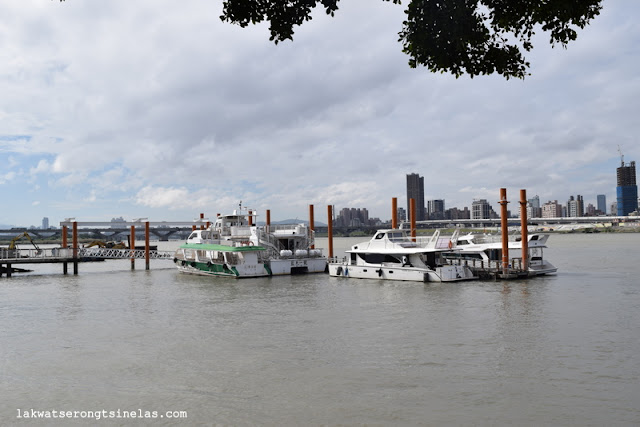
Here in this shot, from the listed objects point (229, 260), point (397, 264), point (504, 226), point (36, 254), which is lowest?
point (397, 264)

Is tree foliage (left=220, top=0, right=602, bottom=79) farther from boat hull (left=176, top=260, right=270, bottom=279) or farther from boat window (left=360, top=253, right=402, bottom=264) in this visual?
boat hull (left=176, top=260, right=270, bottom=279)

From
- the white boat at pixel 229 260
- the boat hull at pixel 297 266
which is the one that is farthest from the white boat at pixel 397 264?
the white boat at pixel 229 260

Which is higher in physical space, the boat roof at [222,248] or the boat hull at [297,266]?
the boat roof at [222,248]

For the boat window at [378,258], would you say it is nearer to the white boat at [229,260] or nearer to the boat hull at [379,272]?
the boat hull at [379,272]

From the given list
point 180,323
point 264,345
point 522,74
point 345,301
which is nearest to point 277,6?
point 522,74

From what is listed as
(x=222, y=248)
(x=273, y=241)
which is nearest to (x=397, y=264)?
(x=273, y=241)

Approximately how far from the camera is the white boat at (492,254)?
40.7 m

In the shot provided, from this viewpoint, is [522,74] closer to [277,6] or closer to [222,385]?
[277,6]

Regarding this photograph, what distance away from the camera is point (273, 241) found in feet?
160

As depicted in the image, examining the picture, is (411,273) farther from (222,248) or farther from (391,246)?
Result: (222,248)

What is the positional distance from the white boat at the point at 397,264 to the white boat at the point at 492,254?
2252 millimetres

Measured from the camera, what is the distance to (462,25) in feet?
23.5

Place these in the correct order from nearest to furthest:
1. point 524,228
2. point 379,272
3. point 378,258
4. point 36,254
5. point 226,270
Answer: point 524,228
point 379,272
point 378,258
point 226,270
point 36,254

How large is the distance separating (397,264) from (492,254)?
10647 millimetres
